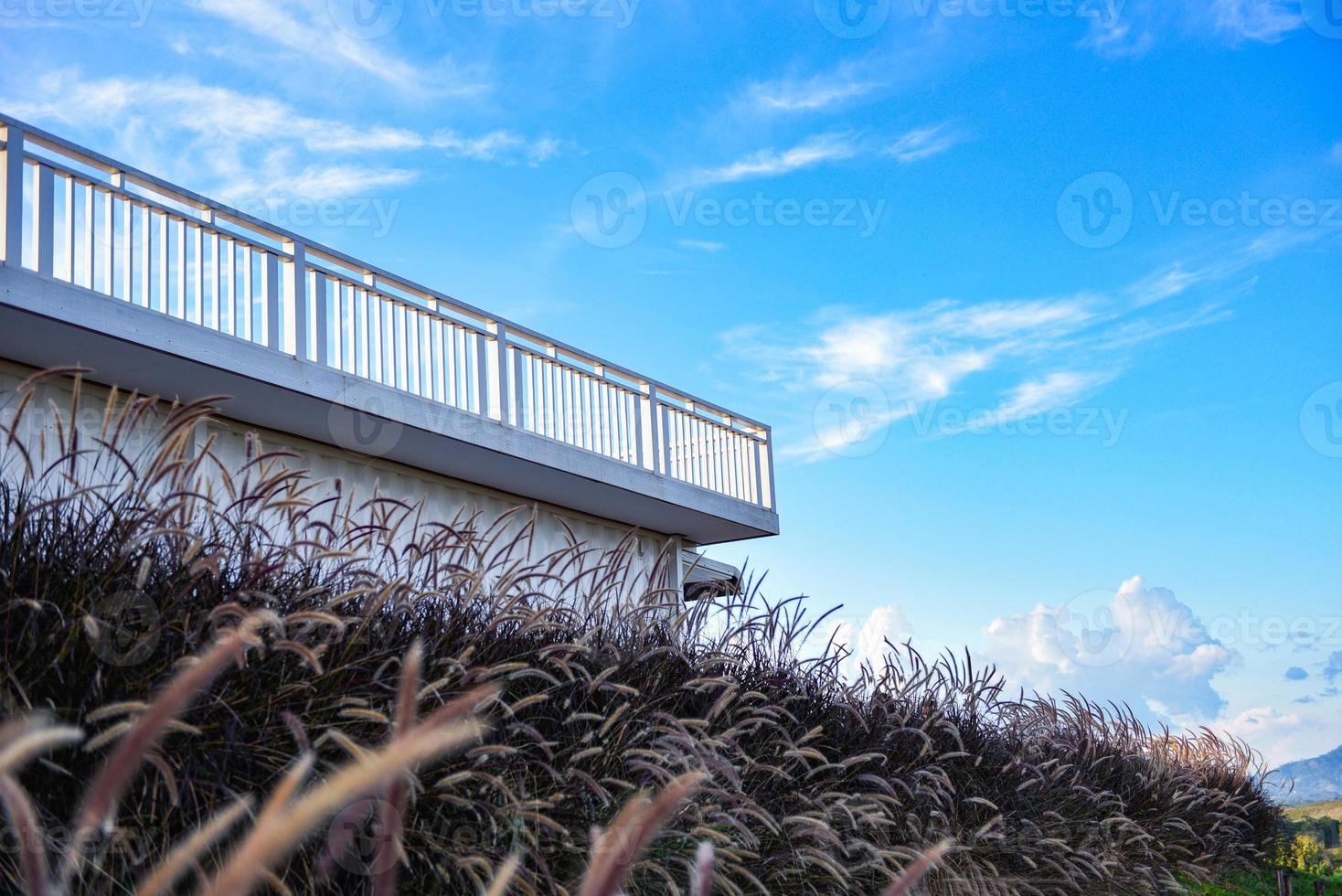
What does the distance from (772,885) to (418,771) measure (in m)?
1.83

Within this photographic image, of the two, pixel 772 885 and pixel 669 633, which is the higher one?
pixel 669 633

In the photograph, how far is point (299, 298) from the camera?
11.6 metres

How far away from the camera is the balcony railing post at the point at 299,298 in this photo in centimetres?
1153

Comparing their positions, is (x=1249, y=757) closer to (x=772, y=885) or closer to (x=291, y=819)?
(x=772, y=885)

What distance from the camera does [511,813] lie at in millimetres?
3926

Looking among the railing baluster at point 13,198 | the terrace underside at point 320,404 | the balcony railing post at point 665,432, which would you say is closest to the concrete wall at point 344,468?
the terrace underside at point 320,404

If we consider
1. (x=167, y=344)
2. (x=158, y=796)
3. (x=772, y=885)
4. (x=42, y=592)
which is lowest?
(x=772, y=885)

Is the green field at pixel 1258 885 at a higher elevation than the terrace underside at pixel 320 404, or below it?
below

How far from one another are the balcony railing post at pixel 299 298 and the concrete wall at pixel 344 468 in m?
0.90

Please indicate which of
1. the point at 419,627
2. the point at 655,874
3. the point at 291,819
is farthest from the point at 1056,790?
the point at 291,819

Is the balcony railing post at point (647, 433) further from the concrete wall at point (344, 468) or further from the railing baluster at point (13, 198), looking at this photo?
the railing baluster at point (13, 198)

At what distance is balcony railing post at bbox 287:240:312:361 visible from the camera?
11531mm

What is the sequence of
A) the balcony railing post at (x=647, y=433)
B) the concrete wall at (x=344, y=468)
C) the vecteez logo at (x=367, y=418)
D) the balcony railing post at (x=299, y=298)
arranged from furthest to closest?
the balcony railing post at (x=647, y=433) → the vecteez logo at (x=367, y=418) → the balcony railing post at (x=299, y=298) → the concrete wall at (x=344, y=468)

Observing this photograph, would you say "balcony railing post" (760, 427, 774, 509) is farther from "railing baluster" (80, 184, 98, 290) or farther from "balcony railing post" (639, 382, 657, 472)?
"railing baluster" (80, 184, 98, 290)
